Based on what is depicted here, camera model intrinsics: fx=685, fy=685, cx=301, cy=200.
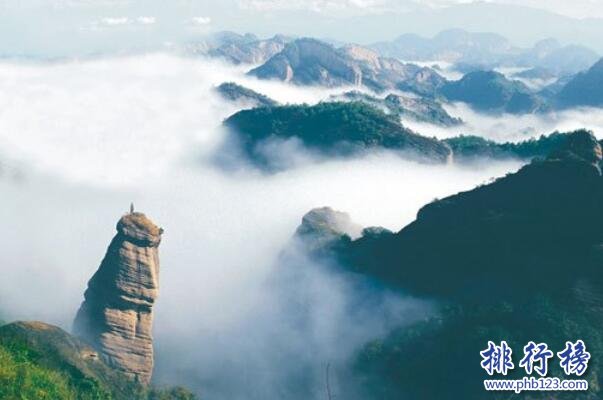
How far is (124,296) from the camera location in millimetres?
78938

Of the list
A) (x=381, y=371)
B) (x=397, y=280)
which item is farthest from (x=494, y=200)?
(x=381, y=371)

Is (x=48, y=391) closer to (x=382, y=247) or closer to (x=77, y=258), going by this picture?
(x=382, y=247)

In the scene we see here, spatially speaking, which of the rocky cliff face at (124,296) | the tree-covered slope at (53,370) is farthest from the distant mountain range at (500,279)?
the tree-covered slope at (53,370)

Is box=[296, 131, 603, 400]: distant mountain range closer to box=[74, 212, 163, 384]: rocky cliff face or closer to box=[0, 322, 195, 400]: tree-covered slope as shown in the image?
box=[74, 212, 163, 384]: rocky cliff face

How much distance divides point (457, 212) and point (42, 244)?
99.6 meters

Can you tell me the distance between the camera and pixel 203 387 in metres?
91.4

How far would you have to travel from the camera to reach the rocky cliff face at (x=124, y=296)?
78.9m

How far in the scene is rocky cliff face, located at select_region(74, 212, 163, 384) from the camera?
7894cm

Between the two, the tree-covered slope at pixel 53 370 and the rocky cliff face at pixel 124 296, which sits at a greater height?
the rocky cliff face at pixel 124 296

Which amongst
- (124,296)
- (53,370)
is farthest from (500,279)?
(53,370)

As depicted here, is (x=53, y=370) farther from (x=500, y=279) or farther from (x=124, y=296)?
(x=500, y=279)

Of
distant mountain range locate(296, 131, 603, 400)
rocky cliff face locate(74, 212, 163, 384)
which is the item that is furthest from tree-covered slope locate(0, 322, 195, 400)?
distant mountain range locate(296, 131, 603, 400)

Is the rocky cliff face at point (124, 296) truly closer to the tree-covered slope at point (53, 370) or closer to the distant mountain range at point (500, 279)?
the tree-covered slope at point (53, 370)

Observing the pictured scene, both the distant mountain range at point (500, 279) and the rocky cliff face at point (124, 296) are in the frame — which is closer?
the distant mountain range at point (500, 279)
